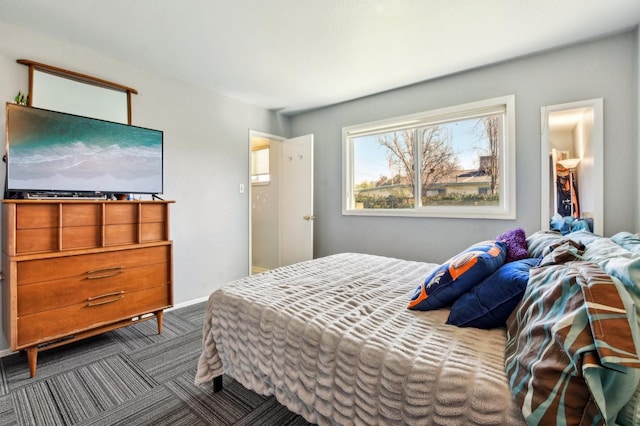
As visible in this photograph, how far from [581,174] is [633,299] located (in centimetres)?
226

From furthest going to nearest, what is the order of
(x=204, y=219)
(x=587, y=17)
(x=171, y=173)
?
(x=204, y=219) → (x=171, y=173) → (x=587, y=17)

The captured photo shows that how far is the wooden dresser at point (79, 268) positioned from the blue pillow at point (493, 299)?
2.36 meters

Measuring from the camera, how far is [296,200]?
13.8 ft

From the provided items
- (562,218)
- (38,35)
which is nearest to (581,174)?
(562,218)

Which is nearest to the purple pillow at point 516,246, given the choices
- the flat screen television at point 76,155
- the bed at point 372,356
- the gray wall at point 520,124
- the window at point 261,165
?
the bed at point 372,356

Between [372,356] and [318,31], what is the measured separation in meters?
2.31

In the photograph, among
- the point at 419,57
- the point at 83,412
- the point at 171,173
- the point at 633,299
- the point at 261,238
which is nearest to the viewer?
the point at 633,299

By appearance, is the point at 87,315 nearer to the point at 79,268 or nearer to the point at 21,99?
the point at 79,268

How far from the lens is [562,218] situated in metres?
2.46

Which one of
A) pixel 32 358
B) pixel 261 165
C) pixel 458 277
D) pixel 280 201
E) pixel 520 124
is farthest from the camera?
pixel 261 165

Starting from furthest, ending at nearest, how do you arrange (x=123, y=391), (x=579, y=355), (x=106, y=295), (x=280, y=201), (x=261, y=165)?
(x=261, y=165), (x=280, y=201), (x=106, y=295), (x=123, y=391), (x=579, y=355)

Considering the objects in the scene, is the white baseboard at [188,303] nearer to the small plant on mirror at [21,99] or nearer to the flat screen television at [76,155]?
the flat screen television at [76,155]

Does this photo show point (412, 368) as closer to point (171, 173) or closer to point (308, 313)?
point (308, 313)

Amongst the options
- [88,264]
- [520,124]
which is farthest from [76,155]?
[520,124]
